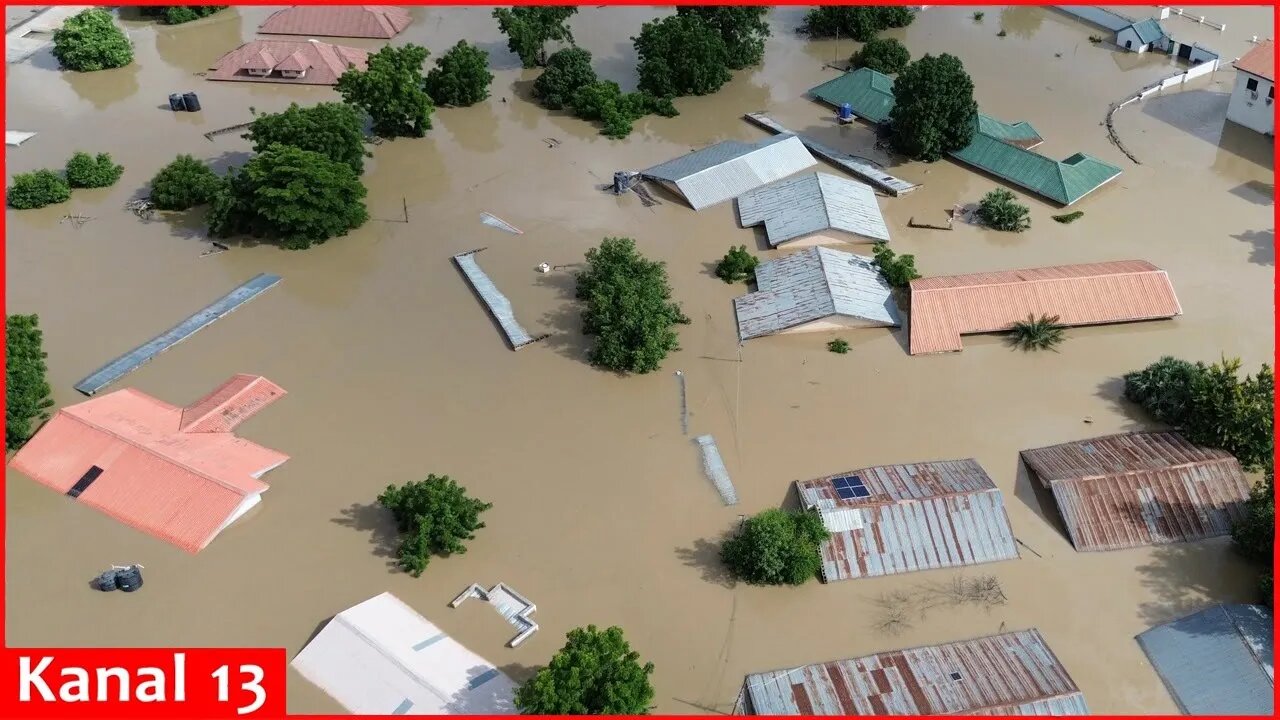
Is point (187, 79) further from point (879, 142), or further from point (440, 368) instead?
point (879, 142)

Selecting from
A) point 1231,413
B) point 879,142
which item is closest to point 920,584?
point 1231,413

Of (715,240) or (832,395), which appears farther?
(715,240)

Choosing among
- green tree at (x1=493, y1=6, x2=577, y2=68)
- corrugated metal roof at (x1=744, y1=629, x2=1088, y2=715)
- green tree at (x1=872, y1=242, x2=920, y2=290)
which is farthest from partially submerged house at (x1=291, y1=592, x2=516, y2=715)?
green tree at (x1=493, y1=6, x2=577, y2=68)

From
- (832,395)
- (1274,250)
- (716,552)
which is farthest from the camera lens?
(1274,250)

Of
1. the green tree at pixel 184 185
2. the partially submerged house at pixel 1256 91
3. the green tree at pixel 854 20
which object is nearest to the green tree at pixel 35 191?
the green tree at pixel 184 185

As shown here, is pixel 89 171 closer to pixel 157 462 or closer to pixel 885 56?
pixel 157 462

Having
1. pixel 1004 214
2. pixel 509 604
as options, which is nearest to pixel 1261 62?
pixel 1004 214
